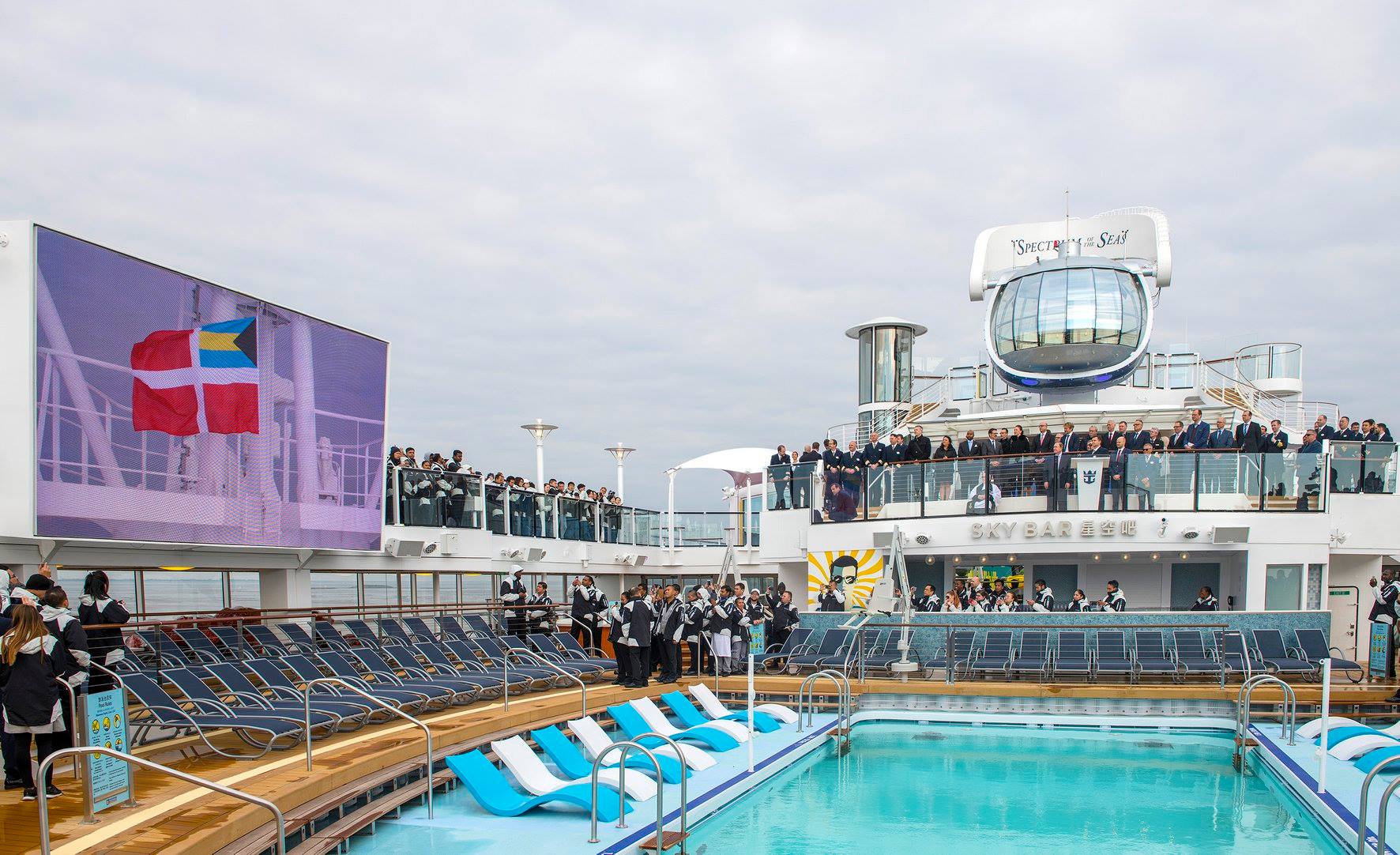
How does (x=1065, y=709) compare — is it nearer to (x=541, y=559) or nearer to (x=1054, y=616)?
(x=1054, y=616)

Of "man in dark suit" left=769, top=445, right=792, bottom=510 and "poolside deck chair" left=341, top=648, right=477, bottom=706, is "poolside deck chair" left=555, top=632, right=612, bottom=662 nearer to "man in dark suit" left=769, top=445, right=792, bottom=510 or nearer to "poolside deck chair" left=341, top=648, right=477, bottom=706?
"poolside deck chair" left=341, top=648, right=477, bottom=706

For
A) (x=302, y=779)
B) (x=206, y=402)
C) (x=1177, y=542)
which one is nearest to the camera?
(x=302, y=779)

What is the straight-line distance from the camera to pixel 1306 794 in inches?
403

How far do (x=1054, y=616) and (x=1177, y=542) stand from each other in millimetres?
3289

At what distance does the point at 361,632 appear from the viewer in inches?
571

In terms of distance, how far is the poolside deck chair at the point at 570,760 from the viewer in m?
10.2

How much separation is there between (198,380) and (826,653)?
30.4 ft

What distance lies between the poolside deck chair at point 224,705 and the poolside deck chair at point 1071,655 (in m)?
10.1

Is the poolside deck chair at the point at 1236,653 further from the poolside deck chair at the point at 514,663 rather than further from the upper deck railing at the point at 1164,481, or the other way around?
the poolside deck chair at the point at 514,663

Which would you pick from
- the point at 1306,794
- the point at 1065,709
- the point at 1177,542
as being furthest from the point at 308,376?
the point at 1177,542

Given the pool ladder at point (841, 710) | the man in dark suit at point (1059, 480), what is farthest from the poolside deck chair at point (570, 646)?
the man in dark suit at point (1059, 480)

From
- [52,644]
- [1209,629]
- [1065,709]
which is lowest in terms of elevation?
[1065,709]

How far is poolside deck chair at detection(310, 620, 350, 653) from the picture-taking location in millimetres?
13645

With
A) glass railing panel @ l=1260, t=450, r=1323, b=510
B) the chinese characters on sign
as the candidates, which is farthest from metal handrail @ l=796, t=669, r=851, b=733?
glass railing panel @ l=1260, t=450, r=1323, b=510
